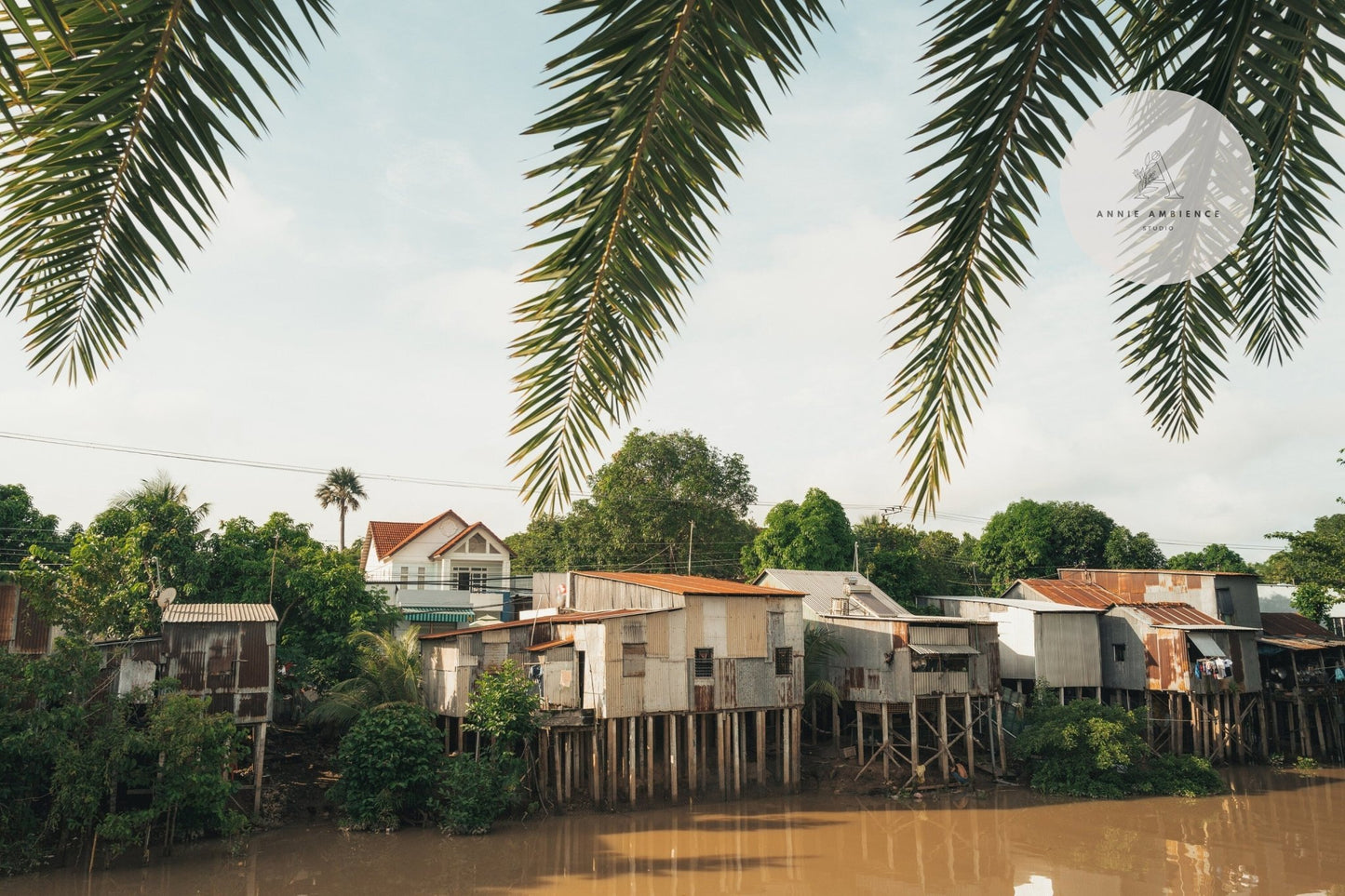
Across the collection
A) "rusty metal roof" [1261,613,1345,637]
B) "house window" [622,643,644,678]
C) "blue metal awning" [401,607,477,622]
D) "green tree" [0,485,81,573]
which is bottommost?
"house window" [622,643,644,678]

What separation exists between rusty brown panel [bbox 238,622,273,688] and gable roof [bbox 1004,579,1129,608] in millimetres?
24323

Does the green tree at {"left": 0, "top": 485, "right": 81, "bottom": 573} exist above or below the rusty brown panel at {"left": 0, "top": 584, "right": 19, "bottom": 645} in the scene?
above

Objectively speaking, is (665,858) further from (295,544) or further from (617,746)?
(295,544)

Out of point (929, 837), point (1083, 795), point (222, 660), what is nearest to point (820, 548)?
point (1083, 795)

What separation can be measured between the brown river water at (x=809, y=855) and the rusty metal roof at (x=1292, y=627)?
1123 cm

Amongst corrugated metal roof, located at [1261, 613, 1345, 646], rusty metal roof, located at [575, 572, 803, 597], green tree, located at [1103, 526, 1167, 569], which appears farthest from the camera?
green tree, located at [1103, 526, 1167, 569]

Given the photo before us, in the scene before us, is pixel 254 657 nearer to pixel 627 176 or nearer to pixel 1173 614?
pixel 627 176

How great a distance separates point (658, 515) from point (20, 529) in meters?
22.3

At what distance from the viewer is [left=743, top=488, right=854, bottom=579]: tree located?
120 feet

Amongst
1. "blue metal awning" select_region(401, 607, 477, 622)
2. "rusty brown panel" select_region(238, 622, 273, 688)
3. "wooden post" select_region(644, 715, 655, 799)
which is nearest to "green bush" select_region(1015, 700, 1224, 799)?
"wooden post" select_region(644, 715, 655, 799)

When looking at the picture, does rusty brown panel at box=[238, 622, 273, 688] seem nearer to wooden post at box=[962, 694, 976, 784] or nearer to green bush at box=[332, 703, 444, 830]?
green bush at box=[332, 703, 444, 830]

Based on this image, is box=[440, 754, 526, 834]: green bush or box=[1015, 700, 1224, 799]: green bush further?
box=[1015, 700, 1224, 799]: green bush

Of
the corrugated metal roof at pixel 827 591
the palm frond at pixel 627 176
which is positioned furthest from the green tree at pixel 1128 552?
the palm frond at pixel 627 176

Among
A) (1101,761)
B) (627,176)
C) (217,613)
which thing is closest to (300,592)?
(217,613)
